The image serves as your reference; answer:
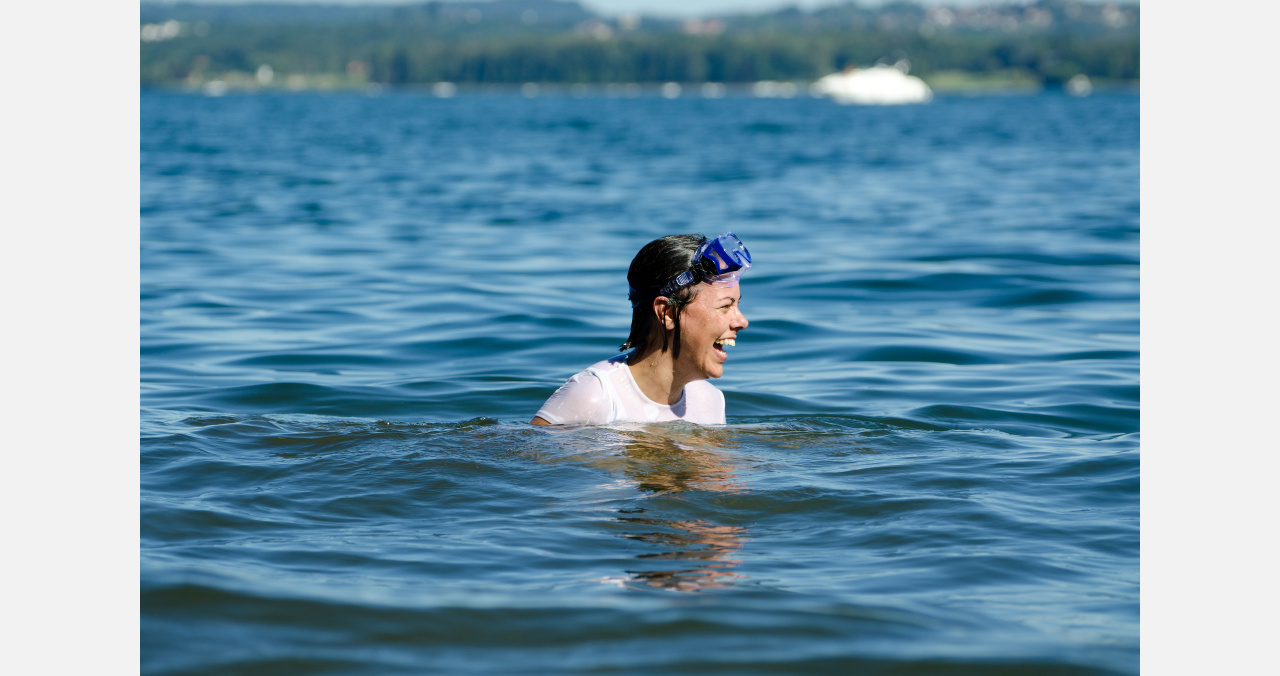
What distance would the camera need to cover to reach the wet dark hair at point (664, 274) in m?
6.43

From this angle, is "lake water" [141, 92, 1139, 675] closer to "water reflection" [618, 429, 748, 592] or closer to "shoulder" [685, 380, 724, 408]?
"water reflection" [618, 429, 748, 592]

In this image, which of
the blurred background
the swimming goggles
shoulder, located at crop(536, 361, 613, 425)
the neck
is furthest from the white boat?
shoulder, located at crop(536, 361, 613, 425)

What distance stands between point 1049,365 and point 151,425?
6833 millimetres

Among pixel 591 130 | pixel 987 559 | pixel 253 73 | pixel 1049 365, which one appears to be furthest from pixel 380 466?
pixel 253 73

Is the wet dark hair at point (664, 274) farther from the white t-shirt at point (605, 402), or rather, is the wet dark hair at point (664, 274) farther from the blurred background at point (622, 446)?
the blurred background at point (622, 446)

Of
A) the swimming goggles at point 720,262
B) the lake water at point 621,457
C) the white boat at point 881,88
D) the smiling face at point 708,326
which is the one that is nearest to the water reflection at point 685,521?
the lake water at point 621,457

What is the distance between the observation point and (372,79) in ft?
628

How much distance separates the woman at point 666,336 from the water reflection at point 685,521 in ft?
0.79

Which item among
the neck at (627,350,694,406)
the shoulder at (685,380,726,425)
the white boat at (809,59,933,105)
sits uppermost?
the white boat at (809,59,933,105)

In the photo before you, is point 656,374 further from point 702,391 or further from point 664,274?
point 664,274

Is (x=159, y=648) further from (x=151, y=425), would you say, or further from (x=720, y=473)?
(x=151, y=425)

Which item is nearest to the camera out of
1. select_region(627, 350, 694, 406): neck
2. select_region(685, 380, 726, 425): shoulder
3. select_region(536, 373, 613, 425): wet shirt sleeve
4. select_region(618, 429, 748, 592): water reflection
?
select_region(618, 429, 748, 592): water reflection

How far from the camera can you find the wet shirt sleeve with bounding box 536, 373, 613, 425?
656 centimetres

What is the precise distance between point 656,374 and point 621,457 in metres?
0.65
